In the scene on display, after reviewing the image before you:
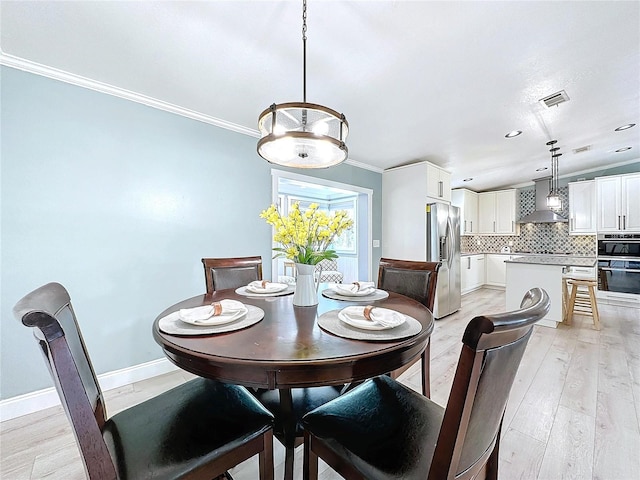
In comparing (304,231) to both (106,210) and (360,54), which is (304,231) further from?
(106,210)

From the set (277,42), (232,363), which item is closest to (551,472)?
(232,363)

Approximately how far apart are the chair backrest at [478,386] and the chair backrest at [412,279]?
1129mm

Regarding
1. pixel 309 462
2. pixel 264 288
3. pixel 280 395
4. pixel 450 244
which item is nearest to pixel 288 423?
pixel 280 395

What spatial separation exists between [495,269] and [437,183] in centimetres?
350

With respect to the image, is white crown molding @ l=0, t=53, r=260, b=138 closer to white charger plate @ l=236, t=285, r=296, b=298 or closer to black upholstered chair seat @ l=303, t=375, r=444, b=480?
white charger plate @ l=236, t=285, r=296, b=298

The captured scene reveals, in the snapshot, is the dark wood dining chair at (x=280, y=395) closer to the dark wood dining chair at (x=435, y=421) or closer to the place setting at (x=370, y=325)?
the dark wood dining chair at (x=435, y=421)

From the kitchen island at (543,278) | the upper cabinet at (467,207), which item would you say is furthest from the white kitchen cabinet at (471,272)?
the kitchen island at (543,278)

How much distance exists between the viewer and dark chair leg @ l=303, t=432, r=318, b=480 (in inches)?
40.2

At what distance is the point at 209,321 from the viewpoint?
3.47ft

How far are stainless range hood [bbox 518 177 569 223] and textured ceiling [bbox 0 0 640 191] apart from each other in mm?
2867

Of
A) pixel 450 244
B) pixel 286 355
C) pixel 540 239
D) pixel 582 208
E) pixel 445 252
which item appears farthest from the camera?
pixel 540 239

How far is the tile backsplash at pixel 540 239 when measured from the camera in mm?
5574

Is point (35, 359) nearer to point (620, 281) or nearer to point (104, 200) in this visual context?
point (104, 200)

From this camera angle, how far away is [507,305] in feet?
13.7
